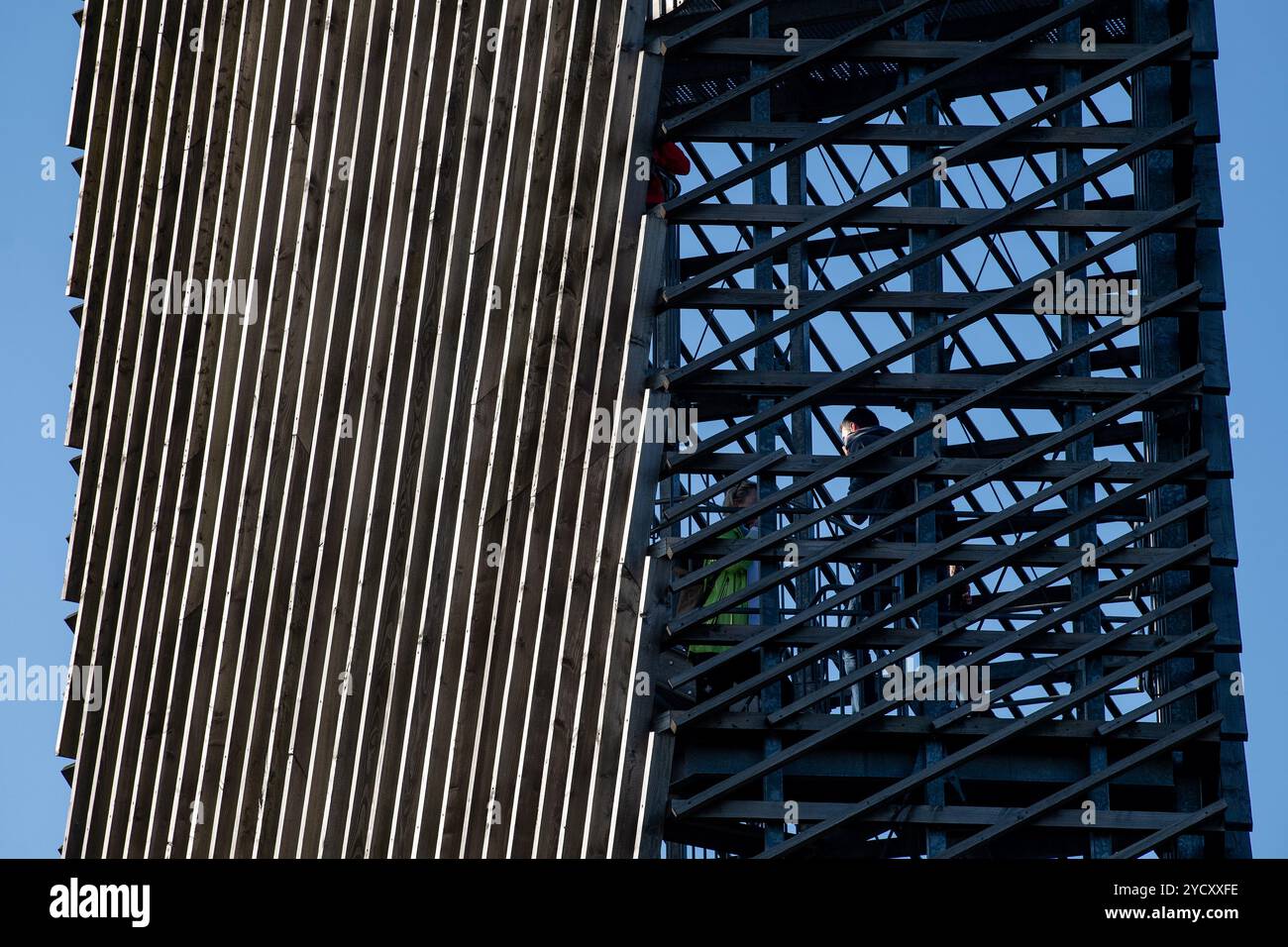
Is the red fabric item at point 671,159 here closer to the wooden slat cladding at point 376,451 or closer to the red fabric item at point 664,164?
the red fabric item at point 664,164

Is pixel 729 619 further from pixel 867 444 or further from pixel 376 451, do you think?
pixel 376 451

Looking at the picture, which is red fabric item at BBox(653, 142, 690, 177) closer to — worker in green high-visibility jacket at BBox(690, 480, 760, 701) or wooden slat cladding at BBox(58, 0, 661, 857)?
wooden slat cladding at BBox(58, 0, 661, 857)

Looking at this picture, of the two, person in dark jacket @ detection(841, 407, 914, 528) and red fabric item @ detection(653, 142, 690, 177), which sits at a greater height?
red fabric item @ detection(653, 142, 690, 177)

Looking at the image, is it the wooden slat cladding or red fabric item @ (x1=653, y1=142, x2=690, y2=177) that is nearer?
the wooden slat cladding

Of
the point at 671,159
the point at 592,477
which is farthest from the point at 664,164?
the point at 592,477

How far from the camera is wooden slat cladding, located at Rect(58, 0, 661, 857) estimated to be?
13.2 m

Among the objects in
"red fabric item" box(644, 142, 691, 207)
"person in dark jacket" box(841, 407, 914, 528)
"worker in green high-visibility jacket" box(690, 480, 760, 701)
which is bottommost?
"worker in green high-visibility jacket" box(690, 480, 760, 701)

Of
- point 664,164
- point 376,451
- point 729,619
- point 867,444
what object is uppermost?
point 664,164

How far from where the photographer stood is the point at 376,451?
1378 cm

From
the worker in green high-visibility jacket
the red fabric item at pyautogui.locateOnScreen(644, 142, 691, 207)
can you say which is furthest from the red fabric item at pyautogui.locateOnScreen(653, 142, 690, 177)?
the worker in green high-visibility jacket

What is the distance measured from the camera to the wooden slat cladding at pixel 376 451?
1316 cm
